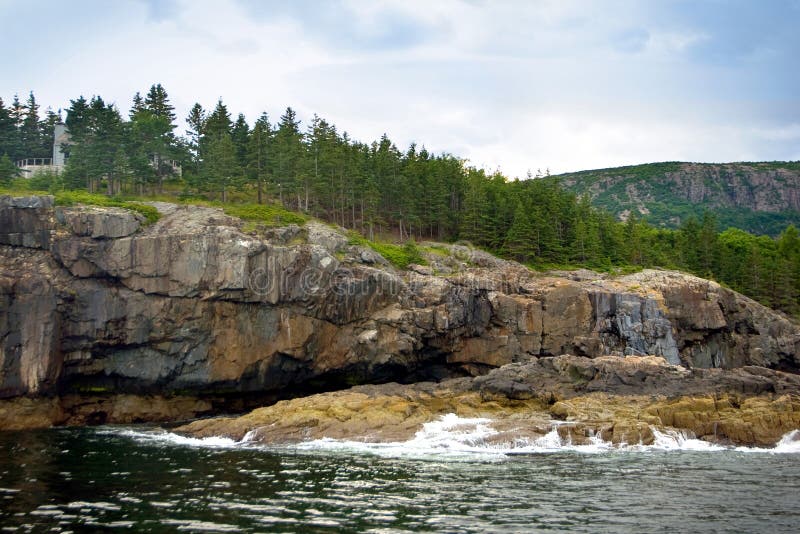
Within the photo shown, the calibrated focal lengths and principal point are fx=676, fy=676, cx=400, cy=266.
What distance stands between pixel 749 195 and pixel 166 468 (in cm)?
20426

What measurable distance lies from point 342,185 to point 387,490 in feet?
165

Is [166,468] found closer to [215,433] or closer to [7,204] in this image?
[215,433]

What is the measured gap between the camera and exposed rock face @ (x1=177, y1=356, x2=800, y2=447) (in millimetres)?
41312

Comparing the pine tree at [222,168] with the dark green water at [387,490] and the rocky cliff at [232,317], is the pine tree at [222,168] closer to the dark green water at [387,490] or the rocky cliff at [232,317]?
the rocky cliff at [232,317]

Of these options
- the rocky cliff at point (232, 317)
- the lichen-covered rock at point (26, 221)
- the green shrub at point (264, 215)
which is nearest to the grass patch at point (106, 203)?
the rocky cliff at point (232, 317)

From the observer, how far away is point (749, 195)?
199 m

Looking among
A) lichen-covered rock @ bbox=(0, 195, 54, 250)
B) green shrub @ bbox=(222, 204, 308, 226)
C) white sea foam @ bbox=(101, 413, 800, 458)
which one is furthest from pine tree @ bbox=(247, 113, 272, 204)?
white sea foam @ bbox=(101, 413, 800, 458)

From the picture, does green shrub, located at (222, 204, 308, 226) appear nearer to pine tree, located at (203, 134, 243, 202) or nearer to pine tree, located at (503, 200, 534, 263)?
pine tree, located at (203, 134, 243, 202)

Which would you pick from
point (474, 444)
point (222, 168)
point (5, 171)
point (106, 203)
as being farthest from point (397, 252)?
point (5, 171)

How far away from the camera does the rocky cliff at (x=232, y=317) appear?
169ft

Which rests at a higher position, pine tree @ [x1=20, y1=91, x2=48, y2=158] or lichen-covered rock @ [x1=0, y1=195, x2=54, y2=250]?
pine tree @ [x1=20, y1=91, x2=48, y2=158]

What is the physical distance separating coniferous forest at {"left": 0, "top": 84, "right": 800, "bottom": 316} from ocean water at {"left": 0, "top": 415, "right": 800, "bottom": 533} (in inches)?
1402

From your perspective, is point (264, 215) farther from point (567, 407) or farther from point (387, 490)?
point (387, 490)


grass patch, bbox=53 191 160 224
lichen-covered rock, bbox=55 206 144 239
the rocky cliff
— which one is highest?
grass patch, bbox=53 191 160 224
